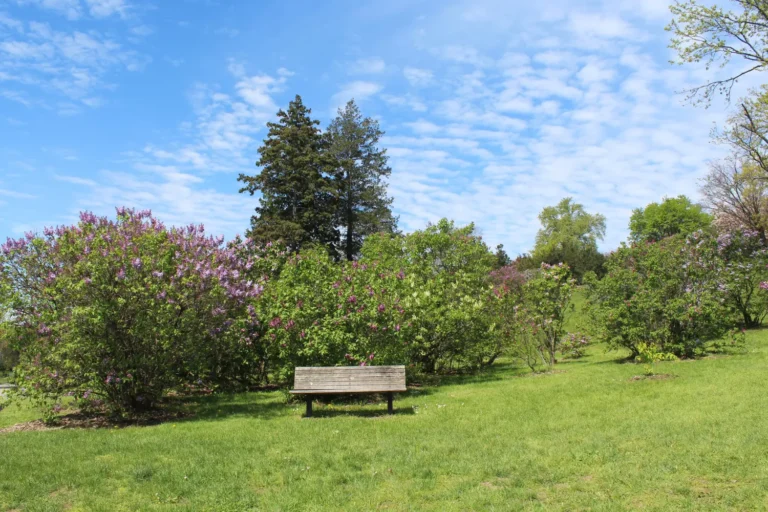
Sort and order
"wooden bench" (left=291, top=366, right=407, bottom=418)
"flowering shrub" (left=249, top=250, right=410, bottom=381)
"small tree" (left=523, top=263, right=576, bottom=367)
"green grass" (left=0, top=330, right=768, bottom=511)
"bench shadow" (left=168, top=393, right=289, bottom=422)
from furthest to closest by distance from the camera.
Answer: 1. "small tree" (left=523, top=263, right=576, bottom=367)
2. "flowering shrub" (left=249, top=250, right=410, bottom=381)
3. "bench shadow" (left=168, top=393, right=289, bottom=422)
4. "wooden bench" (left=291, top=366, right=407, bottom=418)
5. "green grass" (left=0, top=330, right=768, bottom=511)

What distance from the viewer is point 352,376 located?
32.0ft

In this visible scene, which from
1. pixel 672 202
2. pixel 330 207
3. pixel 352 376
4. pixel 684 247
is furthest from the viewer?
pixel 672 202

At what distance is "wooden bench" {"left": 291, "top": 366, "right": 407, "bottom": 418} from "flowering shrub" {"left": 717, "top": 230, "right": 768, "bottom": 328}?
9.69m

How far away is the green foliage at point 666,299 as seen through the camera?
13695 millimetres

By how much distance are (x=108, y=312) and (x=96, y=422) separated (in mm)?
2396

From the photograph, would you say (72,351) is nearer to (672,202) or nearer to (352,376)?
(352,376)

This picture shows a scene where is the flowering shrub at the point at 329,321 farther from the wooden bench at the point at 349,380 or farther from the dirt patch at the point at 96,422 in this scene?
the dirt patch at the point at 96,422

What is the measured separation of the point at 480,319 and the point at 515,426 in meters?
7.44

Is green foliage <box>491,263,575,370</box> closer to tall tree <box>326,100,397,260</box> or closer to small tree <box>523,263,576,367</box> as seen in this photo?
small tree <box>523,263,576,367</box>

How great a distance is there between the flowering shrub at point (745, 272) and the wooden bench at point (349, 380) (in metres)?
9.69

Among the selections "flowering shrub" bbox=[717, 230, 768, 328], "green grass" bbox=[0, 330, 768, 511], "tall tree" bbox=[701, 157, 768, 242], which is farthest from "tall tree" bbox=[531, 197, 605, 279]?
"green grass" bbox=[0, 330, 768, 511]

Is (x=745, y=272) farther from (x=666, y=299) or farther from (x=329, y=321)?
(x=329, y=321)

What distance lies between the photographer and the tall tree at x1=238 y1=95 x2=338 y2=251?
3406cm

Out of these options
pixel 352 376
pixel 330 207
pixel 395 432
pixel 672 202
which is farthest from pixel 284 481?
pixel 672 202
